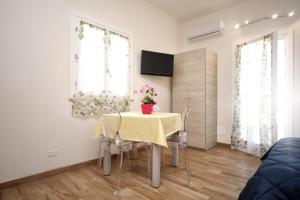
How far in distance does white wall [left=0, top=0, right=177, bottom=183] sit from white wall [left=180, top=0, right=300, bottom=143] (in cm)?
268

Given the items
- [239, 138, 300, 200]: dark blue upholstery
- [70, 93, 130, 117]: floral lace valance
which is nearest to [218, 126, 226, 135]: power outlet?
[70, 93, 130, 117]: floral lace valance

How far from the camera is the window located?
2611mm

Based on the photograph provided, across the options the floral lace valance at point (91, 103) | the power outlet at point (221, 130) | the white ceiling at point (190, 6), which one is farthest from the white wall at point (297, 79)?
the floral lace valance at point (91, 103)

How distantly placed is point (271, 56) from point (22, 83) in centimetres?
385

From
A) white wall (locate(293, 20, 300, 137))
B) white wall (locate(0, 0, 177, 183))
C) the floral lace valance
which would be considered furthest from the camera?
white wall (locate(293, 20, 300, 137))

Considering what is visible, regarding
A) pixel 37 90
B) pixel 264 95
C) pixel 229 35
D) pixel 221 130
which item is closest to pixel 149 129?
pixel 37 90

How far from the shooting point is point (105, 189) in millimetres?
1967

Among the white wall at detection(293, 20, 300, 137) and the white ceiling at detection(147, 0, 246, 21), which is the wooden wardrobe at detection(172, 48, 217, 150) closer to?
the white ceiling at detection(147, 0, 246, 21)

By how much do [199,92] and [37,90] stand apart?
292 centimetres

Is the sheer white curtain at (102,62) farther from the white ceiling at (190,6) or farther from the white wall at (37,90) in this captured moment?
the white ceiling at (190,6)

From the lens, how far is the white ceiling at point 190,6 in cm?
367

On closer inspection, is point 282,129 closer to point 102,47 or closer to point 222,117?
point 222,117

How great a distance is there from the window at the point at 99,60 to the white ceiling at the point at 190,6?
1.36 m

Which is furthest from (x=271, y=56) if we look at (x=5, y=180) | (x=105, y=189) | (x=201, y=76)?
(x=5, y=180)
